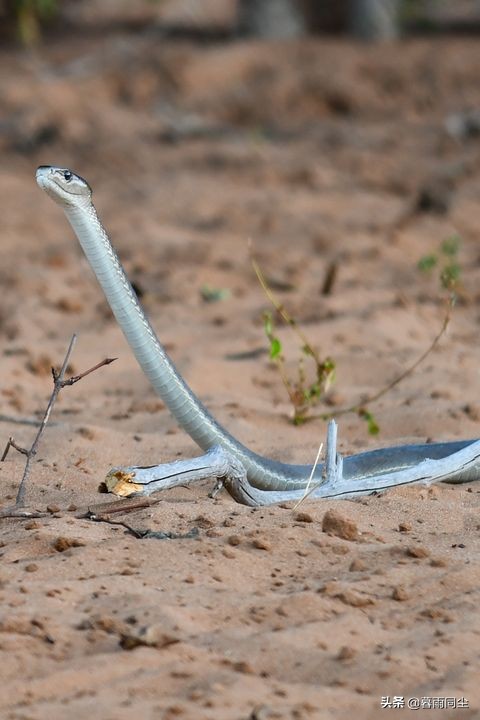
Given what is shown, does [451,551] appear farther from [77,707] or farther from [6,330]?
[6,330]

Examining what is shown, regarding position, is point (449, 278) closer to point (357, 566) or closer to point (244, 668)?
point (357, 566)

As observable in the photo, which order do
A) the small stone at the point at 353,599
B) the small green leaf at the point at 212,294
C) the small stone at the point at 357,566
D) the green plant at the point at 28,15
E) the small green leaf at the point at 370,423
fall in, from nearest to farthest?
the small stone at the point at 353,599, the small stone at the point at 357,566, the small green leaf at the point at 370,423, the small green leaf at the point at 212,294, the green plant at the point at 28,15

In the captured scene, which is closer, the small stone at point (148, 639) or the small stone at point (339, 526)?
the small stone at point (148, 639)

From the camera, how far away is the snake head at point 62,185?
3463 mm

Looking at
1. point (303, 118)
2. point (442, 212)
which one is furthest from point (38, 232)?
point (303, 118)

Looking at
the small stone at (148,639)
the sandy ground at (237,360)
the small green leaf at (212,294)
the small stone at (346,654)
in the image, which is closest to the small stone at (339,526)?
the sandy ground at (237,360)

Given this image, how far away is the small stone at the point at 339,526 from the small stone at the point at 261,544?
218 mm

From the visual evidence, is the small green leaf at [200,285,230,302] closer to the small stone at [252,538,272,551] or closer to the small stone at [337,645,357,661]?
the small stone at [252,538,272,551]

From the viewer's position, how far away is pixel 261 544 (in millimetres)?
3236

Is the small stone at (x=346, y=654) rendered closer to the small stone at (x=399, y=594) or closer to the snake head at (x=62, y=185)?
the small stone at (x=399, y=594)

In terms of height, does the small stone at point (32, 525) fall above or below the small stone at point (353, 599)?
below

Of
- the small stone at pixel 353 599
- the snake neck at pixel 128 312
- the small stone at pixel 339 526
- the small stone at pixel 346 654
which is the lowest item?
the small stone at pixel 339 526

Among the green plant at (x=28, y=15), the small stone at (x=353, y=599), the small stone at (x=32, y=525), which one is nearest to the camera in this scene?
the small stone at (x=353, y=599)

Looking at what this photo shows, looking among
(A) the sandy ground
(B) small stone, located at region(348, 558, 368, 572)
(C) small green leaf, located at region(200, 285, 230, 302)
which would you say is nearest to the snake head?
(A) the sandy ground
